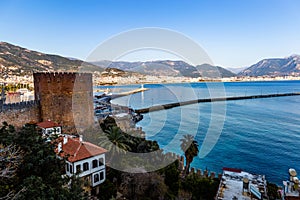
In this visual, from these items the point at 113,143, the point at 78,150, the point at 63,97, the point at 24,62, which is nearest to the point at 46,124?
the point at 63,97

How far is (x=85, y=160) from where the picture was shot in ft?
39.1

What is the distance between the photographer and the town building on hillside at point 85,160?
457 inches

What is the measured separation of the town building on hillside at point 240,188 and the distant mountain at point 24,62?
146ft

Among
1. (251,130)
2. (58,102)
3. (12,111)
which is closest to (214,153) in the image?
(251,130)

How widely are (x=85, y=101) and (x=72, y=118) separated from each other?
158 centimetres

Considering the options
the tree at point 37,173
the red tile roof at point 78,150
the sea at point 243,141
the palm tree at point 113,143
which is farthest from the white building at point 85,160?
the sea at point 243,141

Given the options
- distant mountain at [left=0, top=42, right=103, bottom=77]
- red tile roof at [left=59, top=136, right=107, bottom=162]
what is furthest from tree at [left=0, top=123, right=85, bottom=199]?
distant mountain at [left=0, top=42, right=103, bottom=77]

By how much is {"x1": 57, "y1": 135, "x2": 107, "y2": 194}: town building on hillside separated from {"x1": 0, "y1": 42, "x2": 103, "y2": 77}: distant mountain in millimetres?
41021

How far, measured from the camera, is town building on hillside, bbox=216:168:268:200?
1030 cm

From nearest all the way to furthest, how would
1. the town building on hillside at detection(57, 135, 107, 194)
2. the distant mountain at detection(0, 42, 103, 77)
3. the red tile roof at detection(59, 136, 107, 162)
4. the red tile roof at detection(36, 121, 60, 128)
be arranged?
1. the town building on hillside at detection(57, 135, 107, 194)
2. the red tile roof at detection(59, 136, 107, 162)
3. the red tile roof at detection(36, 121, 60, 128)
4. the distant mountain at detection(0, 42, 103, 77)

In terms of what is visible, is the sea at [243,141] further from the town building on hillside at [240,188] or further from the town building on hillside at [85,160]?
the town building on hillside at [85,160]

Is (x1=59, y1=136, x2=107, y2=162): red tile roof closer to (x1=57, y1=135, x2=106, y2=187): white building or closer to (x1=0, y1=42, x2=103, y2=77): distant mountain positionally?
(x1=57, y1=135, x2=106, y2=187): white building

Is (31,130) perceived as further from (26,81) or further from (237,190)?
(26,81)

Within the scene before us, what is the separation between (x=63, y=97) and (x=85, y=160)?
644 centimetres
